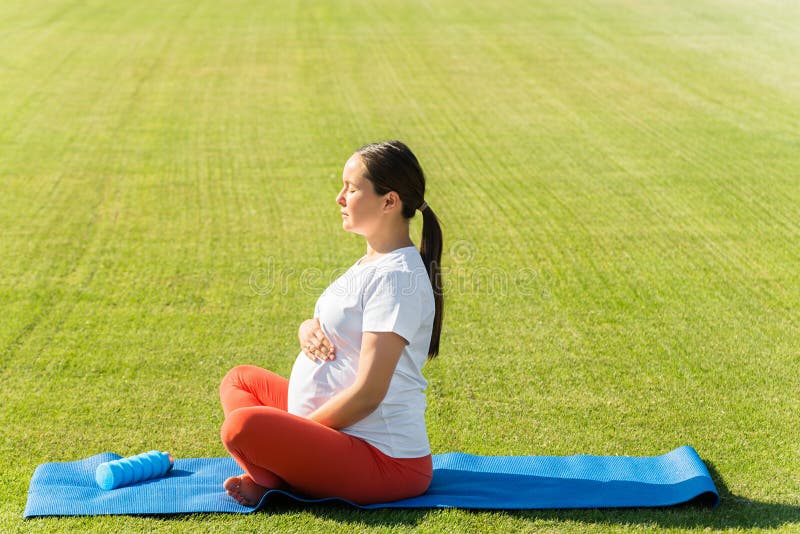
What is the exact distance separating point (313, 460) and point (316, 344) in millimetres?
385

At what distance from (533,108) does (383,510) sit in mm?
7726

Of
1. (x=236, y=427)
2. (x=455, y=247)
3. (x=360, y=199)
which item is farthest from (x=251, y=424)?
(x=455, y=247)

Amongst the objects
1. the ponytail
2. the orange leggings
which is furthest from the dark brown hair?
the orange leggings

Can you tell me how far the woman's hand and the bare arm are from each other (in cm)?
16

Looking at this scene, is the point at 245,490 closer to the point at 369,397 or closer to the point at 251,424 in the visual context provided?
the point at 251,424

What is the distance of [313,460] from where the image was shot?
2.90 meters

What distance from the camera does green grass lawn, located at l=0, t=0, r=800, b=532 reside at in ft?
12.4

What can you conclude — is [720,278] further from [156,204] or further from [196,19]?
[196,19]

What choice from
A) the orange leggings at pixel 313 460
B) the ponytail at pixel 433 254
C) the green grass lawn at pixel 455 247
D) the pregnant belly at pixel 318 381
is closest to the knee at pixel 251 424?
the orange leggings at pixel 313 460

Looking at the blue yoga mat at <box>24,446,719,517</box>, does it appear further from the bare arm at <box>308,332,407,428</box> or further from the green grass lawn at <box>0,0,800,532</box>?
the bare arm at <box>308,332,407,428</box>

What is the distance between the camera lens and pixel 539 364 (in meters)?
4.46

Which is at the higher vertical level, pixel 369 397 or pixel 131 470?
pixel 369 397

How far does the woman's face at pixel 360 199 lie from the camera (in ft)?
9.71

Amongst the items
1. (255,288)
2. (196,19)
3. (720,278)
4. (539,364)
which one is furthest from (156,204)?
(196,19)
